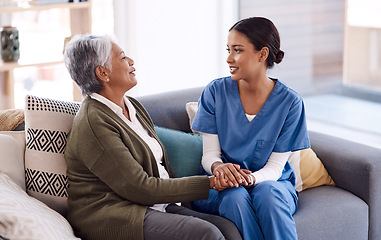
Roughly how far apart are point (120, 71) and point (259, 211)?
0.71 m

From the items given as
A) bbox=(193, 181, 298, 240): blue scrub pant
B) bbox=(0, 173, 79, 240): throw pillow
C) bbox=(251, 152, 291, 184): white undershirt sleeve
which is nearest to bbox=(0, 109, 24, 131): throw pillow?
bbox=(0, 173, 79, 240): throw pillow

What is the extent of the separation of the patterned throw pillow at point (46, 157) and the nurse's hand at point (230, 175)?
556 mm

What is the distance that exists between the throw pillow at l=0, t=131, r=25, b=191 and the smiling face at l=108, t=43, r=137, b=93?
1.31 ft

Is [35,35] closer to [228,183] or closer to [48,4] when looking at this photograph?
[48,4]

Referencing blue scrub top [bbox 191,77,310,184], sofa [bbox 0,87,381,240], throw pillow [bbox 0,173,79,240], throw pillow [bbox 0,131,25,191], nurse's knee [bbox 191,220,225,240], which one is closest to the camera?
throw pillow [bbox 0,173,79,240]

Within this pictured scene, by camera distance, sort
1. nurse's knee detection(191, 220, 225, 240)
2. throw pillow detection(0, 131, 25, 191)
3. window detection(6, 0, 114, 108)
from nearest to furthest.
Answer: nurse's knee detection(191, 220, 225, 240) < throw pillow detection(0, 131, 25, 191) < window detection(6, 0, 114, 108)

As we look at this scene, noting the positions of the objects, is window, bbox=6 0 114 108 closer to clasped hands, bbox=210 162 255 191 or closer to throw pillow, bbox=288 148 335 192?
throw pillow, bbox=288 148 335 192

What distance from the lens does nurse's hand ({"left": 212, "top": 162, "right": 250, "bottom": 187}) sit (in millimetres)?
2100

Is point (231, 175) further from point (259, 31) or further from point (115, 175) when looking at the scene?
point (259, 31)

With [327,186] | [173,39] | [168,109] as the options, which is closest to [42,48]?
[173,39]

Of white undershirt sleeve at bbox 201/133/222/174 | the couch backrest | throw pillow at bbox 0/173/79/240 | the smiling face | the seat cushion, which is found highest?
the smiling face

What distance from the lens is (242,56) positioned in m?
2.22

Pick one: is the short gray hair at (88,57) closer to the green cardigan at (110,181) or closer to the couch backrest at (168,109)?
the green cardigan at (110,181)

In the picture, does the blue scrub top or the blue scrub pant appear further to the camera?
the blue scrub top
